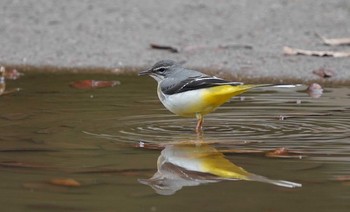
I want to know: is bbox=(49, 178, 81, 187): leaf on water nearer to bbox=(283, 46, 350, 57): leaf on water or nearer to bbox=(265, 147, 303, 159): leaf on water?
bbox=(265, 147, 303, 159): leaf on water

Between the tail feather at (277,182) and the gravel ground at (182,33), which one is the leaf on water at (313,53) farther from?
the tail feather at (277,182)

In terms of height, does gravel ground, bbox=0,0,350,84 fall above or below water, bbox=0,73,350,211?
above

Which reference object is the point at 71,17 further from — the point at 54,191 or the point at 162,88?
the point at 54,191

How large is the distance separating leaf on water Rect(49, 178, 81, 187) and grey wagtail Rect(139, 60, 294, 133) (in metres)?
2.07

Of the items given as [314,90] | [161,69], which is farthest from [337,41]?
[161,69]

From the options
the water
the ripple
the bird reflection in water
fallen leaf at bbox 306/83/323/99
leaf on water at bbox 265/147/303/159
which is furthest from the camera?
fallen leaf at bbox 306/83/323/99

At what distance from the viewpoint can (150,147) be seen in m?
7.32

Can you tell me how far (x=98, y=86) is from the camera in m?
10.5

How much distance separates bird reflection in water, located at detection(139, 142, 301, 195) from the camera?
20.1 ft

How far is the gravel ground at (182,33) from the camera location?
39.6 feet

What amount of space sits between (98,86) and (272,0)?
205 inches

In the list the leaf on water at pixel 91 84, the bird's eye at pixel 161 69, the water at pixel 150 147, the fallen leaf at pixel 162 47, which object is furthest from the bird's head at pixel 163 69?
the fallen leaf at pixel 162 47

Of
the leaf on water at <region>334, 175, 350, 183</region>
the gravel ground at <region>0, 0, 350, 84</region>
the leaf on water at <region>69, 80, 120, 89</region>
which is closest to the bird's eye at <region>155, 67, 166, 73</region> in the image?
the leaf on water at <region>69, 80, 120, 89</region>

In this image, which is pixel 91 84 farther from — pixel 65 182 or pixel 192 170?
pixel 65 182
